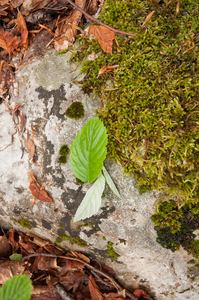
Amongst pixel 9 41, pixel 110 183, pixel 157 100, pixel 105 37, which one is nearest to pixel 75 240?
pixel 110 183

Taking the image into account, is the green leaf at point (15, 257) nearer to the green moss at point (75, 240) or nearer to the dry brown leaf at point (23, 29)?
the green moss at point (75, 240)

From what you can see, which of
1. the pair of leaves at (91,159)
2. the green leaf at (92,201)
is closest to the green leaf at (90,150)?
the pair of leaves at (91,159)

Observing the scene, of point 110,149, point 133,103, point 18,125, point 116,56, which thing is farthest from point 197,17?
point 18,125

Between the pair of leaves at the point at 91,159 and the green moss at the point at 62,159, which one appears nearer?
the pair of leaves at the point at 91,159

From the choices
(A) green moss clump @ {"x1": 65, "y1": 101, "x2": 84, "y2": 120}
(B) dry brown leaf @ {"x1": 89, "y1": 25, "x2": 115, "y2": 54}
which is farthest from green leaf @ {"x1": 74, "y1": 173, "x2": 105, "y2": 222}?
(B) dry brown leaf @ {"x1": 89, "y1": 25, "x2": 115, "y2": 54}

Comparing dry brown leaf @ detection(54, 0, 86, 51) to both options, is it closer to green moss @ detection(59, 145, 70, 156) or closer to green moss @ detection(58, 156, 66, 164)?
green moss @ detection(59, 145, 70, 156)

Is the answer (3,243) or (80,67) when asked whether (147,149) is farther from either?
(3,243)
